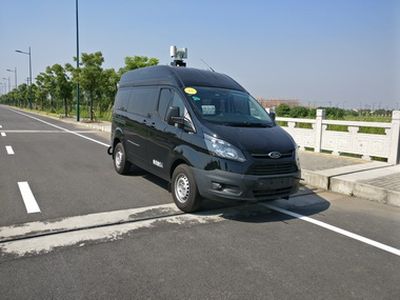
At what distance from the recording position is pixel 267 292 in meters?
3.25

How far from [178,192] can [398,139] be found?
268 inches

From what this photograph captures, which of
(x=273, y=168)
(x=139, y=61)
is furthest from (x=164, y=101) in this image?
(x=139, y=61)

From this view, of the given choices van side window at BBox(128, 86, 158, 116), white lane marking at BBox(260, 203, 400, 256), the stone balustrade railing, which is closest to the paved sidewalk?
the stone balustrade railing

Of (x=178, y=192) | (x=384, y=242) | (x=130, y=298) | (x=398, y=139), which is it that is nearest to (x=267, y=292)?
(x=130, y=298)

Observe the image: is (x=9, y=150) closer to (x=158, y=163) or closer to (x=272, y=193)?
(x=158, y=163)

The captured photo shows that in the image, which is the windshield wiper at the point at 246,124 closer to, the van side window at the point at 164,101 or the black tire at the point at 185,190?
the black tire at the point at 185,190

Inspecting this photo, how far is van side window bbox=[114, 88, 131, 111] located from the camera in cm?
794

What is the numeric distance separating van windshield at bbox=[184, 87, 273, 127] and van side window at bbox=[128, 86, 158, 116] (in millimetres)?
1019

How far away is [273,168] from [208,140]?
1.04m

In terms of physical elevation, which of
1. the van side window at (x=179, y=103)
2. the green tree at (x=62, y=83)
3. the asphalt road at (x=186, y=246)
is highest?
the green tree at (x=62, y=83)

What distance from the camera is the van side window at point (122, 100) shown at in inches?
313

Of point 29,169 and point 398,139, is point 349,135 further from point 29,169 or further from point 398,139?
point 29,169

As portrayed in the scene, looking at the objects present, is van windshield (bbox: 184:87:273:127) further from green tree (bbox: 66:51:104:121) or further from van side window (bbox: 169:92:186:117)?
green tree (bbox: 66:51:104:121)

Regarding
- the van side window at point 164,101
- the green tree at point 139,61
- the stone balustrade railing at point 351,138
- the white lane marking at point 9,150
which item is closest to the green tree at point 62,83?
the green tree at point 139,61
